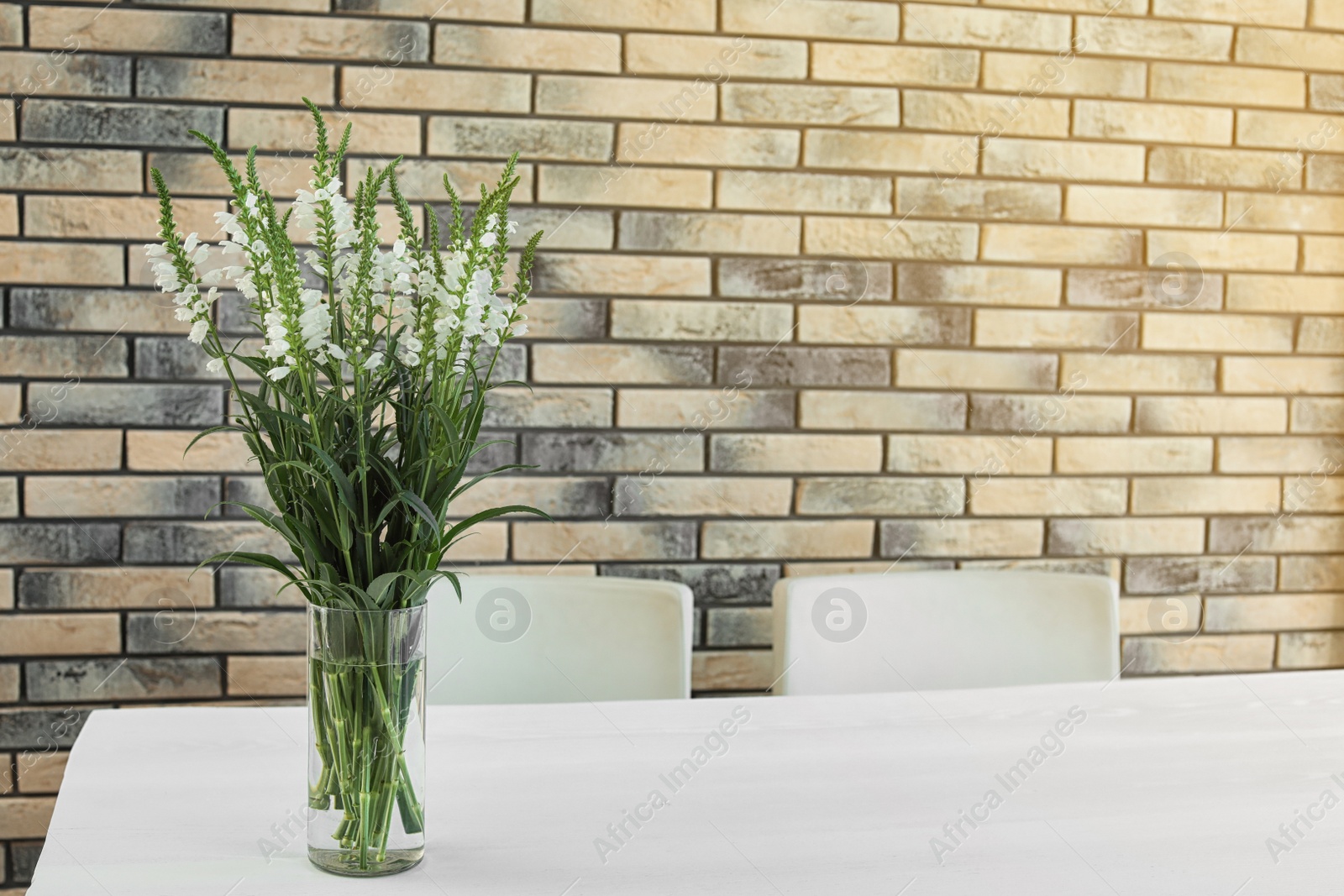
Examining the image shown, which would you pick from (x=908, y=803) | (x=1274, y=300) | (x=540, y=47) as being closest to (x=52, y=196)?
(x=540, y=47)

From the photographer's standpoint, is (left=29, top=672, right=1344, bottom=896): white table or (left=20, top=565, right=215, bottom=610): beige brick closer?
(left=29, top=672, right=1344, bottom=896): white table

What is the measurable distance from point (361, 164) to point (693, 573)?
0.96 metres

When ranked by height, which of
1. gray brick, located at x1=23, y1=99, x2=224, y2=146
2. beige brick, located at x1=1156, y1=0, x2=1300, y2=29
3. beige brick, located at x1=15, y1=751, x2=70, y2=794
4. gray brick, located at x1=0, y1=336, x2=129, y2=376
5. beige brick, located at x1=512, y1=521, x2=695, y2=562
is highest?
beige brick, located at x1=1156, y1=0, x2=1300, y2=29

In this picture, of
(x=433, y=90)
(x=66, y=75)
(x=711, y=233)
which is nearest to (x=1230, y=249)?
(x=711, y=233)

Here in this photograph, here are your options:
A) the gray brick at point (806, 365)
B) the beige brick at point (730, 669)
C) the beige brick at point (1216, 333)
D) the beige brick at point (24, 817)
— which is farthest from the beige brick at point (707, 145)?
the beige brick at point (24, 817)

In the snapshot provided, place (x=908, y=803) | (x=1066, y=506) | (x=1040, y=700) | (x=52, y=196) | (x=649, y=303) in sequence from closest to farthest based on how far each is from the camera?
(x=908, y=803)
(x=1040, y=700)
(x=52, y=196)
(x=649, y=303)
(x=1066, y=506)

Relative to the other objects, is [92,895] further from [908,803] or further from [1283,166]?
[1283,166]

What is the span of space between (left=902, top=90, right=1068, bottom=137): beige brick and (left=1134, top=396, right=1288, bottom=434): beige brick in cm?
58

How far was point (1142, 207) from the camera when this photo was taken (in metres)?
2.25

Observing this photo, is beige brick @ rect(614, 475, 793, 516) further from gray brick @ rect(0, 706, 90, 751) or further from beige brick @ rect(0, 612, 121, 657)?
gray brick @ rect(0, 706, 90, 751)

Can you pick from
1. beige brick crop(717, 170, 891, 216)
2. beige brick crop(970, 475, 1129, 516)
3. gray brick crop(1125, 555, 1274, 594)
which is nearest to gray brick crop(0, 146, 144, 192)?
beige brick crop(717, 170, 891, 216)

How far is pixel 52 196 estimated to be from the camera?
1.93 m

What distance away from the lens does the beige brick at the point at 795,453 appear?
7.07 feet

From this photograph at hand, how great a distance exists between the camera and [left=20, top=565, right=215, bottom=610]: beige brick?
198cm
